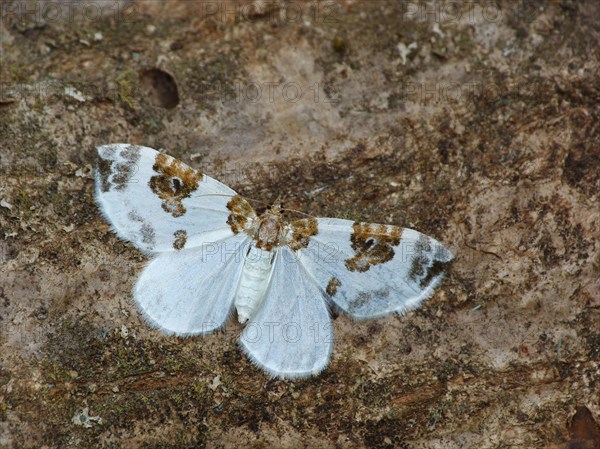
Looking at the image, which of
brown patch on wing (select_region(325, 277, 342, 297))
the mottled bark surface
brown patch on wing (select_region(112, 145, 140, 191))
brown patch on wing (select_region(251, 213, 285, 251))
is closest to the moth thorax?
brown patch on wing (select_region(251, 213, 285, 251))

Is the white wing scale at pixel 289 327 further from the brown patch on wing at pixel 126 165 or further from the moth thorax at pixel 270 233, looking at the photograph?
the brown patch on wing at pixel 126 165

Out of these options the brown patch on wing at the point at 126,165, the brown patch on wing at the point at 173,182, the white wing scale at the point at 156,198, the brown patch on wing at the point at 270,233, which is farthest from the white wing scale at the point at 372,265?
the brown patch on wing at the point at 126,165

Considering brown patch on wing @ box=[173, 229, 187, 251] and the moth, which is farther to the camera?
brown patch on wing @ box=[173, 229, 187, 251]

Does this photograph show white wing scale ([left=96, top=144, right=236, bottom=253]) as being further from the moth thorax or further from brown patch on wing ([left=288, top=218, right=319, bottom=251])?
brown patch on wing ([left=288, top=218, right=319, bottom=251])

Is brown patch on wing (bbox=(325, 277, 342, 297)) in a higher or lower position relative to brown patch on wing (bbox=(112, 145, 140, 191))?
lower

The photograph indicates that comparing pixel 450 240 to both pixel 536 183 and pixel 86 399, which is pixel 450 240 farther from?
pixel 86 399

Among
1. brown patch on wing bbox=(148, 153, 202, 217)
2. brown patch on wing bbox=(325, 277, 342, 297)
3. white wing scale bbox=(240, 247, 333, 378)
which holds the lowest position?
white wing scale bbox=(240, 247, 333, 378)

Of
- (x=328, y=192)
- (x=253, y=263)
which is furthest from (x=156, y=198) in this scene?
(x=328, y=192)
